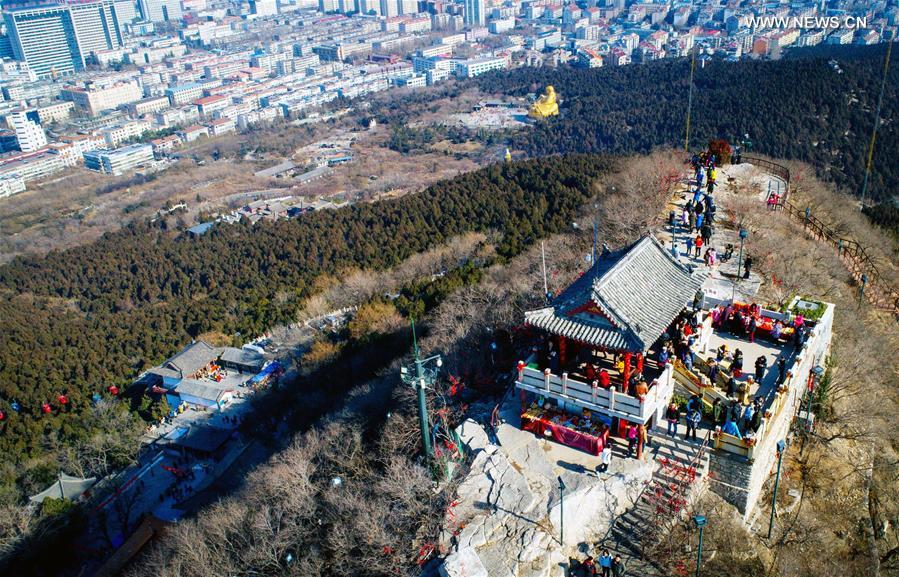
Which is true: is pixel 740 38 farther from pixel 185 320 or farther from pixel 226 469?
pixel 226 469

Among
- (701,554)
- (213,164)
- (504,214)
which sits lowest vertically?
(213,164)

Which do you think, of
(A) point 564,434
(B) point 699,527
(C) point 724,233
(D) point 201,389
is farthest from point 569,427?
(D) point 201,389

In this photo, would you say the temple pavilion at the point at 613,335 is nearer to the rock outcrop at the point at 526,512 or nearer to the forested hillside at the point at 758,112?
the rock outcrop at the point at 526,512

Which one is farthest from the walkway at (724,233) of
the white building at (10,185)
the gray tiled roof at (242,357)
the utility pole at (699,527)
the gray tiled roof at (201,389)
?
the white building at (10,185)

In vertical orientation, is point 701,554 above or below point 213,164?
above

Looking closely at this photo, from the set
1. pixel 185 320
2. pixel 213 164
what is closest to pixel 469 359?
pixel 185 320

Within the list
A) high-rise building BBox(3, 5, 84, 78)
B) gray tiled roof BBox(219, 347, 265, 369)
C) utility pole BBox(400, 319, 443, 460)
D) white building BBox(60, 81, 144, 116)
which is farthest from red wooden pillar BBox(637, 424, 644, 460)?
high-rise building BBox(3, 5, 84, 78)
